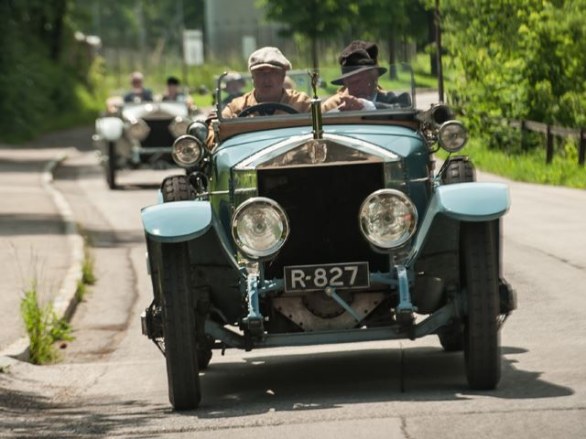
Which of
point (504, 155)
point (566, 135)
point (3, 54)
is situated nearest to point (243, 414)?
point (566, 135)

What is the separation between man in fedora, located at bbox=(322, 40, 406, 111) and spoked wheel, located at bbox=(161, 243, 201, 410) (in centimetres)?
212

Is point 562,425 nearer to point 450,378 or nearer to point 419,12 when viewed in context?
point 450,378

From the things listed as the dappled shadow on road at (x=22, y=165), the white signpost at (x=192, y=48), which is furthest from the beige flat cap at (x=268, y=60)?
the white signpost at (x=192, y=48)

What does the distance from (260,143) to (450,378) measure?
1.72 meters

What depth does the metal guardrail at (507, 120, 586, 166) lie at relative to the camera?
27.7 meters

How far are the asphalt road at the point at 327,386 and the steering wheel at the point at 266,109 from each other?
1.62 metres

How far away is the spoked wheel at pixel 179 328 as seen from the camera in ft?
30.1

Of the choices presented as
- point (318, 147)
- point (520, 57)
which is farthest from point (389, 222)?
point (520, 57)

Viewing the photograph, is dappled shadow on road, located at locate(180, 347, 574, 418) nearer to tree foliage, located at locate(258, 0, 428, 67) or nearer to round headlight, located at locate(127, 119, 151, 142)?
round headlight, located at locate(127, 119, 151, 142)

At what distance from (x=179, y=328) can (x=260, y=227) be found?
68 cm

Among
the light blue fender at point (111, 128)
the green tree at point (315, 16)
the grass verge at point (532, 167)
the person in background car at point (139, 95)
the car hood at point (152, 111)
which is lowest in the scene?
the grass verge at point (532, 167)

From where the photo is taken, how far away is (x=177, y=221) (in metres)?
9.29

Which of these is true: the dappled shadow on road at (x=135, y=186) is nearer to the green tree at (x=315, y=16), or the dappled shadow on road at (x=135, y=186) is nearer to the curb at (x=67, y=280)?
the curb at (x=67, y=280)

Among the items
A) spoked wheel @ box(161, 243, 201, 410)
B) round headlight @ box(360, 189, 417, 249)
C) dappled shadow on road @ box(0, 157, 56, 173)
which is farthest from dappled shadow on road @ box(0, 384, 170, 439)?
dappled shadow on road @ box(0, 157, 56, 173)
